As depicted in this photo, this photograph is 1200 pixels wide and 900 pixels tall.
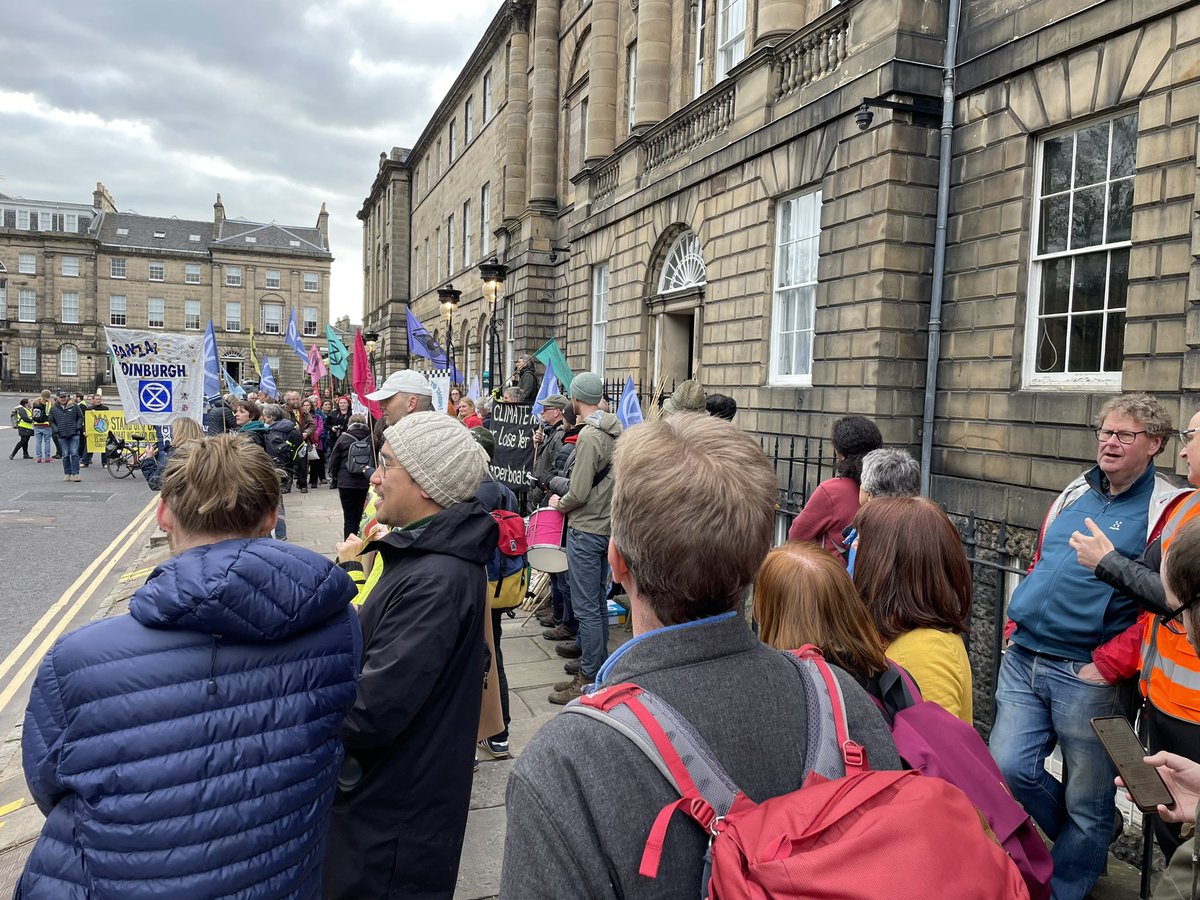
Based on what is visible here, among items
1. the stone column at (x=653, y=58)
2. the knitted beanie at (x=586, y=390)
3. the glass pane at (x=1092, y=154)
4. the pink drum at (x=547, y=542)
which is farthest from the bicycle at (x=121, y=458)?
the glass pane at (x=1092, y=154)

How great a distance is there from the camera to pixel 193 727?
1.77 m

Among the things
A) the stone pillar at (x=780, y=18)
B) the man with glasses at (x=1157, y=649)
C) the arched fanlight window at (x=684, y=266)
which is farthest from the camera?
the arched fanlight window at (x=684, y=266)

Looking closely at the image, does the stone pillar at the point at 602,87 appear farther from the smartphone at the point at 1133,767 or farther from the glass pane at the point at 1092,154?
the smartphone at the point at 1133,767

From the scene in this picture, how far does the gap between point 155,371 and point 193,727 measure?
27.1 feet

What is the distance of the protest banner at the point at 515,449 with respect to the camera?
8.01 metres

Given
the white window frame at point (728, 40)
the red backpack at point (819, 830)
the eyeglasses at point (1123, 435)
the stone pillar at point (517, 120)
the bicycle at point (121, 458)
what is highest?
the stone pillar at point (517, 120)

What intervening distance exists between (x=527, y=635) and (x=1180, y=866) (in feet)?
18.2

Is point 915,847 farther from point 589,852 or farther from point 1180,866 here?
point 1180,866

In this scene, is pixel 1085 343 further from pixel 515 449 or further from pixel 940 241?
pixel 515 449

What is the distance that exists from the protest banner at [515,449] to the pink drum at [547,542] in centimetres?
206

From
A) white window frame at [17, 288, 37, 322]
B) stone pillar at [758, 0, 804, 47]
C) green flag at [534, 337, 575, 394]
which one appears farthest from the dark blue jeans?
white window frame at [17, 288, 37, 322]

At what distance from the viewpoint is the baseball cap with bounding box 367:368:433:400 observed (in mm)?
4996

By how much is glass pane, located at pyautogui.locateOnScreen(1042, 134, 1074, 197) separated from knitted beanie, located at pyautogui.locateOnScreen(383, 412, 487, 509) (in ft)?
25.0

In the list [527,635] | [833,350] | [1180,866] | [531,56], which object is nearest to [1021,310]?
[833,350]
